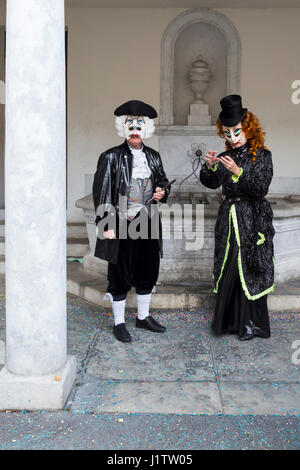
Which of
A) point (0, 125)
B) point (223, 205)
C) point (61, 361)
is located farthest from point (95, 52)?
point (61, 361)

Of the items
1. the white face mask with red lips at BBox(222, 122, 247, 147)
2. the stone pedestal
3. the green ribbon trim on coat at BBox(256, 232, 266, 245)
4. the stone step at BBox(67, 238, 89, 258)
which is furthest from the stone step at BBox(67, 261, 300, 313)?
the stone pedestal

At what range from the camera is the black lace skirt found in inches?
150

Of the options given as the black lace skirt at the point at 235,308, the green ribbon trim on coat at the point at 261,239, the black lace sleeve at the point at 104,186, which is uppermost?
the black lace sleeve at the point at 104,186

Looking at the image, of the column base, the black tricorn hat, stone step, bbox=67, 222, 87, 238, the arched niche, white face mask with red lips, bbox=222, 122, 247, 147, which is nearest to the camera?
the column base

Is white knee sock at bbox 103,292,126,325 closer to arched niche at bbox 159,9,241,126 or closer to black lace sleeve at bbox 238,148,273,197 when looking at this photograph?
black lace sleeve at bbox 238,148,273,197

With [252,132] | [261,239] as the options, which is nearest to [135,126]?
[252,132]

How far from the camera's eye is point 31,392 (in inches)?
111

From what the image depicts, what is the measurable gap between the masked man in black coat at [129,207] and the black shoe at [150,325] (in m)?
0.02

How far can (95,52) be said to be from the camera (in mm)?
6848

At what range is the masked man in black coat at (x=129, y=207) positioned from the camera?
143 inches

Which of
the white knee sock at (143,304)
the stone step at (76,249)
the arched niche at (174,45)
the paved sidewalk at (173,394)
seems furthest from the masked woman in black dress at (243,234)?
the arched niche at (174,45)

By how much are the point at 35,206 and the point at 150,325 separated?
1.61 metres

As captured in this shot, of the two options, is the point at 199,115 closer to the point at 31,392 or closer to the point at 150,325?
the point at 150,325

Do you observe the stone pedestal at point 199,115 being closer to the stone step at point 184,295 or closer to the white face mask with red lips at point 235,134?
the stone step at point 184,295
